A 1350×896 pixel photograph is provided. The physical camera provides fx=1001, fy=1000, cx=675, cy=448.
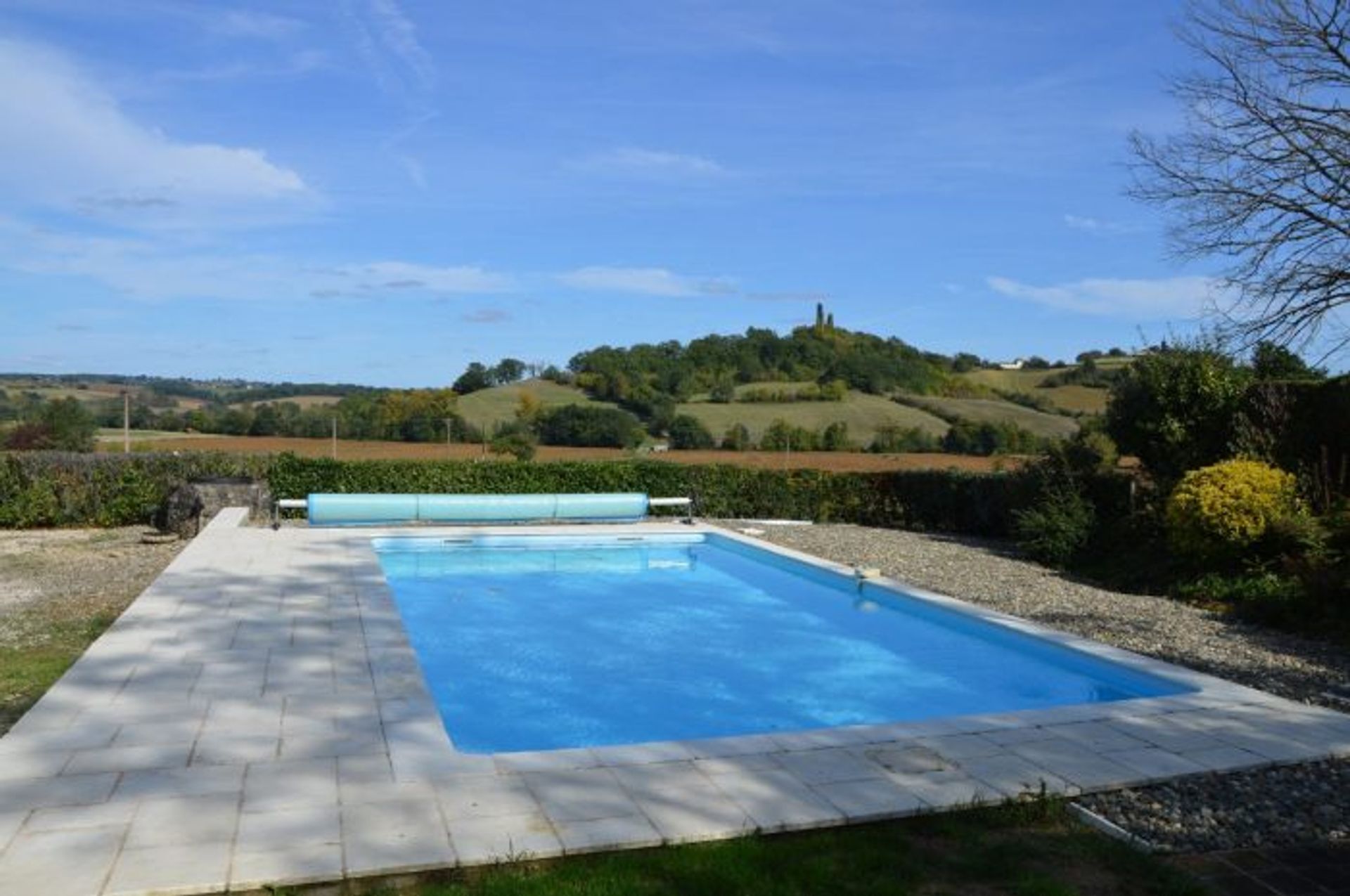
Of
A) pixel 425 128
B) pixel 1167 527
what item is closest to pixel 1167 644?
pixel 1167 527

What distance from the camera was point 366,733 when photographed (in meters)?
4.78

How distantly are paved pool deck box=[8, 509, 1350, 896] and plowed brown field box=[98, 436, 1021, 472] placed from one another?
33.7 feet

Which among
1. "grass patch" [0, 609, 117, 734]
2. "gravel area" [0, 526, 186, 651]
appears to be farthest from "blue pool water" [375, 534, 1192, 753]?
"gravel area" [0, 526, 186, 651]

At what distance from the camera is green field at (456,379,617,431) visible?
28.8 metres

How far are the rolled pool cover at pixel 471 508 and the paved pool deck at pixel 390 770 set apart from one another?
6751 millimetres

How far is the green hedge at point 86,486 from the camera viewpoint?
1338 centimetres

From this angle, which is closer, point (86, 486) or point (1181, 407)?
point (1181, 407)

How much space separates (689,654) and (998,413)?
89.4 feet

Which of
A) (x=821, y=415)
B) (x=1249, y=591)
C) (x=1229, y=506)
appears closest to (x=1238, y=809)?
(x=1249, y=591)

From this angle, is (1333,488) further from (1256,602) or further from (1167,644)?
(1167,644)

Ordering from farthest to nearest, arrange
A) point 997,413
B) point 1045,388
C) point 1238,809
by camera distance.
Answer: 1. point 1045,388
2. point 997,413
3. point 1238,809

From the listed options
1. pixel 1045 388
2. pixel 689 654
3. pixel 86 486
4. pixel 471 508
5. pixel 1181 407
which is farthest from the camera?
pixel 1045 388

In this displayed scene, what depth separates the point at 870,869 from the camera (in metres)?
3.50

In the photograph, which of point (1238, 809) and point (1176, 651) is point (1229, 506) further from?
point (1238, 809)
